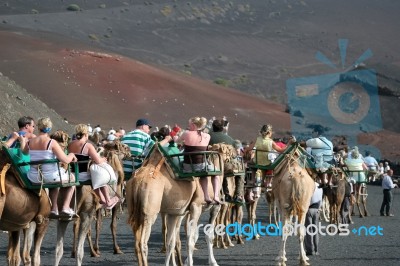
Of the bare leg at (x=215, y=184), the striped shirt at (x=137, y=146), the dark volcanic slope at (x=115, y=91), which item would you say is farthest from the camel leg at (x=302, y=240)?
Result: the dark volcanic slope at (x=115, y=91)

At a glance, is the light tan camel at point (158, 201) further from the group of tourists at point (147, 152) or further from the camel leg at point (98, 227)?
the camel leg at point (98, 227)

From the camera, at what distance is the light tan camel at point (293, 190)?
677 inches

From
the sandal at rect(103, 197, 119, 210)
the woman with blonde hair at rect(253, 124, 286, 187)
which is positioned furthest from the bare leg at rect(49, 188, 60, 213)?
the woman with blonde hair at rect(253, 124, 286, 187)

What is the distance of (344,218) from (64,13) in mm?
126534

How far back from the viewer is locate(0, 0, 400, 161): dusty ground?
3332 inches

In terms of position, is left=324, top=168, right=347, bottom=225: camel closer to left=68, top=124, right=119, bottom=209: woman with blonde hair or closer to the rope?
left=68, top=124, right=119, bottom=209: woman with blonde hair

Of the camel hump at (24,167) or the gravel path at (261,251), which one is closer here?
the camel hump at (24,167)

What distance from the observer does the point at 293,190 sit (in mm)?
17203

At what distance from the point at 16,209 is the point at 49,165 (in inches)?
34.1

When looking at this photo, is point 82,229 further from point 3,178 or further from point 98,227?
point 3,178

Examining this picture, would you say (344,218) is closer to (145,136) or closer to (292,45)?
(145,136)

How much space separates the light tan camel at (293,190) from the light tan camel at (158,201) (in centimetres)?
161

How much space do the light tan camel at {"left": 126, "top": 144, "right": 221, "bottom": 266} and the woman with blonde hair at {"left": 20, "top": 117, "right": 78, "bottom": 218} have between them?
104 cm

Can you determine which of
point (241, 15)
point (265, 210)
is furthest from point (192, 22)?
point (265, 210)
